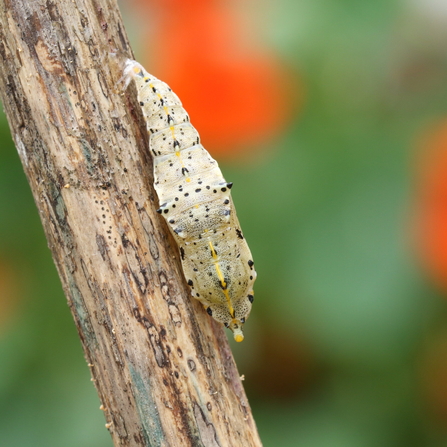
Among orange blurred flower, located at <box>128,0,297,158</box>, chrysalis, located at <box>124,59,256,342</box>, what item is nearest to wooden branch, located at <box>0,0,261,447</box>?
chrysalis, located at <box>124,59,256,342</box>

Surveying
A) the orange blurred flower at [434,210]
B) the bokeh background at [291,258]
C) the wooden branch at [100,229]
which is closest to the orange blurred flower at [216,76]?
the bokeh background at [291,258]

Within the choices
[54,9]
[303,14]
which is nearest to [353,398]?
[303,14]

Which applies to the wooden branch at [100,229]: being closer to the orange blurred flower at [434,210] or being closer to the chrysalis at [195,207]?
the chrysalis at [195,207]

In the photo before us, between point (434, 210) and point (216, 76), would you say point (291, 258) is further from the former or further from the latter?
point (216, 76)

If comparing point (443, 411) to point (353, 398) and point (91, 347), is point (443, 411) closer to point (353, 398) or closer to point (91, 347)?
point (353, 398)

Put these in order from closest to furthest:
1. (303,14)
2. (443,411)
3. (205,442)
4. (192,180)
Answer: (205,442)
(192,180)
(443,411)
(303,14)

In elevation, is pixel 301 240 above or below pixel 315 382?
above
